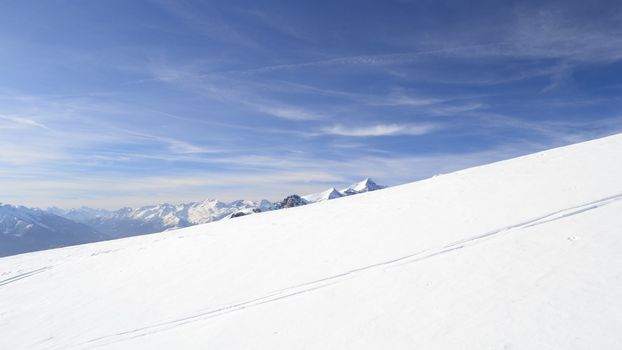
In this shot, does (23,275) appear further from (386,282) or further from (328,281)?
(386,282)

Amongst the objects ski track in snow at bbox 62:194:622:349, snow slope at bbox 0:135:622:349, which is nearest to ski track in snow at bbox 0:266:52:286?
snow slope at bbox 0:135:622:349

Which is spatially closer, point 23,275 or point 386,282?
point 386,282

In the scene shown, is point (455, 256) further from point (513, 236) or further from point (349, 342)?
point (349, 342)

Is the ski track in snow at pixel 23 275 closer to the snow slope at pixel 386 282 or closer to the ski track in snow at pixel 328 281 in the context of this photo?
the snow slope at pixel 386 282

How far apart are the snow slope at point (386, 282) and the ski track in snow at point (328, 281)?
6 centimetres

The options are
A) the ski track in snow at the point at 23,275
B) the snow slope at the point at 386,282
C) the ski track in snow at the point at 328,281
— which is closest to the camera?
the snow slope at the point at 386,282

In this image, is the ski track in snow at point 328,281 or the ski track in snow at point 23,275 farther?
the ski track in snow at point 23,275

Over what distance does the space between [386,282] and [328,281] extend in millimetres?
1598

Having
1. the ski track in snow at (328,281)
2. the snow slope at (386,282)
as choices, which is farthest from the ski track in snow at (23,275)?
the ski track in snow at (328,281)

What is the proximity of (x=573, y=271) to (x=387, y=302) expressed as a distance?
365 centimetres

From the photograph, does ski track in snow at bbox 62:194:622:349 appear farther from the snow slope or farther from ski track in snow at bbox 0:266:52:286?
ski track in snow at bbox 0:266:52:286

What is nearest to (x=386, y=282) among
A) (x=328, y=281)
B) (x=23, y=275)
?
(x=328, y=281)

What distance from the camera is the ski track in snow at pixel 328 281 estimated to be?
8.00 m

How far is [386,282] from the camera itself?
779 cm
